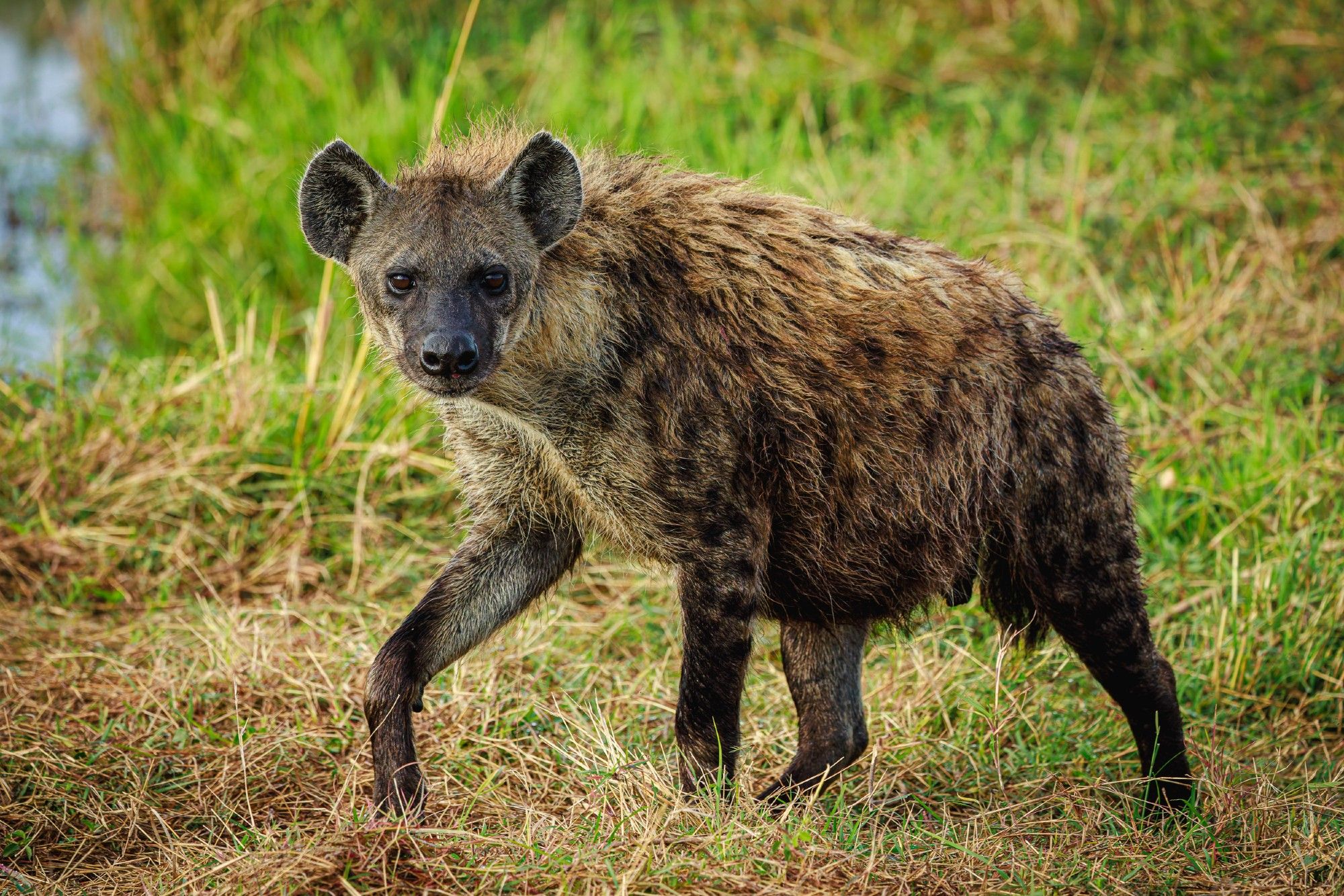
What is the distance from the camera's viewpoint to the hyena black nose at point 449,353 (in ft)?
11.5

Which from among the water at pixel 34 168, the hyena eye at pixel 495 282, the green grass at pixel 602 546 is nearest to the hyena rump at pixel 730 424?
the hyena eye at pixel 495 282

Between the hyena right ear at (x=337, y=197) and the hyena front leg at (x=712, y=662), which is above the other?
the hyena right ear at (x=337, y=197)

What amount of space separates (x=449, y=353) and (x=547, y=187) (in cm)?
51

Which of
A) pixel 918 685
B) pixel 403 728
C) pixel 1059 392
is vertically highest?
pixel 1059 392

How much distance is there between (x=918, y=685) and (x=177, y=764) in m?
2.10

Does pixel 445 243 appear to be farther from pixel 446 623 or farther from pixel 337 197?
pixel 446 623

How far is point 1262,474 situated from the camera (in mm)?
5371

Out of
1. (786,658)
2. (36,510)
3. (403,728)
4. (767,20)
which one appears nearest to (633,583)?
(786,658)

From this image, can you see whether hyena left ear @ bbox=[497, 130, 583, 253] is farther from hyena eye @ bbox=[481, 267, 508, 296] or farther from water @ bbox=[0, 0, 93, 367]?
water @ bbox=[0, 0, 93, 367]

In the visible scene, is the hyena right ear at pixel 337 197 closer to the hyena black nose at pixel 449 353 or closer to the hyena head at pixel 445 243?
the hyena head at pixel 445 243

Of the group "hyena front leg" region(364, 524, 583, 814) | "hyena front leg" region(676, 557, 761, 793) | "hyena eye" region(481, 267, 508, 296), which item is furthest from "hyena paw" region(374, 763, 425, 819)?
"hyena eye" region(481, 267, 508, 296)

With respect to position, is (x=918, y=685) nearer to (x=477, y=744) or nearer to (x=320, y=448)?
(x=477, y=744)

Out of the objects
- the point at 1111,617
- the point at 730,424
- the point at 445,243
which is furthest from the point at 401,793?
the point at 1111,617

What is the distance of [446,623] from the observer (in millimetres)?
3912
